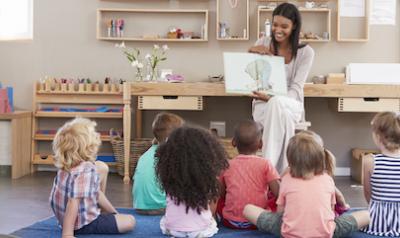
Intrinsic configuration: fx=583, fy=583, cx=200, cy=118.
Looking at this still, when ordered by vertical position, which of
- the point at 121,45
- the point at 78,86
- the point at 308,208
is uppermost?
the point at 121,45

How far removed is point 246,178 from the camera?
2.52m

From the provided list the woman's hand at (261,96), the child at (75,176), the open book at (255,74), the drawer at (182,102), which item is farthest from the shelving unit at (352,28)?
→ the child at (75,176)

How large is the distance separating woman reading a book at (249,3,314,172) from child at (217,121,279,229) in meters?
0.63

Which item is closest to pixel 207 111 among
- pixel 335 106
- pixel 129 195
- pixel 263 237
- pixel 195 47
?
pixel 195 47

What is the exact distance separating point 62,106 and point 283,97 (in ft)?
7.68

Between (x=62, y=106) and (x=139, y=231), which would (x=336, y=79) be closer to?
(x=62, y=106)

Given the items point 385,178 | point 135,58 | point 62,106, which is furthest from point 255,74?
point 62,106

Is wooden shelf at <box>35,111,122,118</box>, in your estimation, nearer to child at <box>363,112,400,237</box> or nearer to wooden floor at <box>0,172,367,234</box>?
wooden floor at <box>0,172,367,234</box>

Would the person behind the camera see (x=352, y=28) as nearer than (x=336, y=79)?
No

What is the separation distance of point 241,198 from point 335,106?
2.31 metres

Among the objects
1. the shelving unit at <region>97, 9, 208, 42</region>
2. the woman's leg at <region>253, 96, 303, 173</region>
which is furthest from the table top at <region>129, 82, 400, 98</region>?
the woman's leg at <region>253, 96, 303, 173</region>

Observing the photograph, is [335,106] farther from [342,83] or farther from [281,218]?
[281,218]

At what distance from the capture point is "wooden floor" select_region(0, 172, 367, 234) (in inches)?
120

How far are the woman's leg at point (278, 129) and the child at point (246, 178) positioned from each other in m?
0.63
